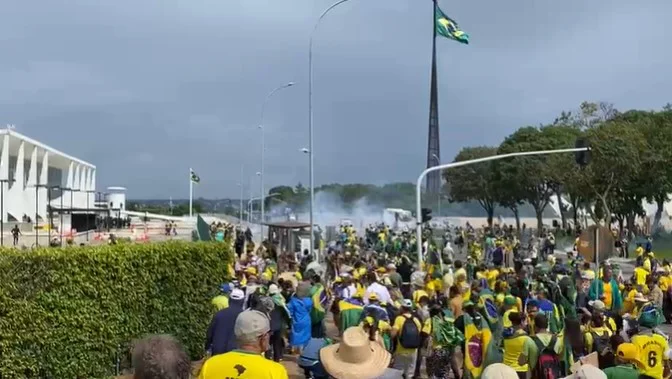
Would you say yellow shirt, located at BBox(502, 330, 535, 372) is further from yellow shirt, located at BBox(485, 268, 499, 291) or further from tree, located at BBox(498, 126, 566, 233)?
tree, located at BBox(498, 126, 566, 233)

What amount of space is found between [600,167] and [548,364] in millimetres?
39310

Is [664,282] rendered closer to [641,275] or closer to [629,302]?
[641,275]

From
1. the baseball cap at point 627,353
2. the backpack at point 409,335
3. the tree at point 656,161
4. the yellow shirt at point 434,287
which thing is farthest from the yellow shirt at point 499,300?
the tree at point 656,161

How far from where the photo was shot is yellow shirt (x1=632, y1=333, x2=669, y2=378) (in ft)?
23.8

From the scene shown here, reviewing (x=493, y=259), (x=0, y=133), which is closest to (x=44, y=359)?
(x=493, y=259)

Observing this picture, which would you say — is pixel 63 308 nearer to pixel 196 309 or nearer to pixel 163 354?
pixel 196 309

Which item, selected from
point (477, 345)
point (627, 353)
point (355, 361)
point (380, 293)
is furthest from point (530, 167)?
point (355, 361)

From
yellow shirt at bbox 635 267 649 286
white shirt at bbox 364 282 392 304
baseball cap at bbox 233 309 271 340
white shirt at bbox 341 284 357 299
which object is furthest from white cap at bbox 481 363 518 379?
yellow shirt at bbox 635 267 649 286

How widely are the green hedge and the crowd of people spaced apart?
95 cm

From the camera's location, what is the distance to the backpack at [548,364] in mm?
8023

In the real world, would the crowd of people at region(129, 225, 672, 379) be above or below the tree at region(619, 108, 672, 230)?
below

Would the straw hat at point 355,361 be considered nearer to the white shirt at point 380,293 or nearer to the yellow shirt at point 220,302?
the white shirt at point 380,293

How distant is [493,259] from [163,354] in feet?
85.3

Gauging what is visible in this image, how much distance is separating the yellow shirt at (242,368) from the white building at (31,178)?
4779cm
